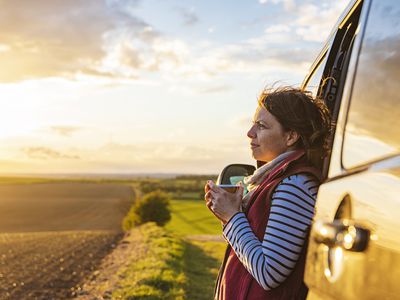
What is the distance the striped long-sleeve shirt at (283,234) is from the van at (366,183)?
0.33 m

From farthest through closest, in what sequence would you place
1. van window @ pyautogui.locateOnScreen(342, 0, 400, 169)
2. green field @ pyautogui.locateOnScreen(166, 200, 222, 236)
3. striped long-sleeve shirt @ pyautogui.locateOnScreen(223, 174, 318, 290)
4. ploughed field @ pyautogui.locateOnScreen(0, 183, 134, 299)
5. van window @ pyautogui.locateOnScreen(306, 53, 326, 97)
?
green field @ pyautogui.locateOnScreen(166, 200, 222, 236), ploughed field @ pyautogui.locateOnScreen(0, 183, 134, 299), van window @ pyautogui.locateOnScreen(306, 53, 326, 97), striped long-sleeve shirt @ pyautogui.locateOnScreen(223, 174, 318, 290), van window @ pyautogui.locateOnScreen(342, 0, 400, 169)

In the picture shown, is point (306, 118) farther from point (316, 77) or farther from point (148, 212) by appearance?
point (148, 212)

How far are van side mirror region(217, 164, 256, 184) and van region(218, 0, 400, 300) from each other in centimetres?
117

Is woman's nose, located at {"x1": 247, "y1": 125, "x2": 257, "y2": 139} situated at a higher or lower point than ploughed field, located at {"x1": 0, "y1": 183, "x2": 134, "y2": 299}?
higher

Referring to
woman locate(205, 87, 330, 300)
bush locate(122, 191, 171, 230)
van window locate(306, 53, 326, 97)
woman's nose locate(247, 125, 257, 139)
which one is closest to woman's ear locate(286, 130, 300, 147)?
woman locate(205, 87, 330, 300)

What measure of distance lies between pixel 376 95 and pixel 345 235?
34 cm

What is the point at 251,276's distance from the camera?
7.34ft

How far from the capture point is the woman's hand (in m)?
2.33

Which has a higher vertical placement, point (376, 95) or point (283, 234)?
point (376, 95)

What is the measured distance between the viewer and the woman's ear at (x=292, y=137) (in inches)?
92.7

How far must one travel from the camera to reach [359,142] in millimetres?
1525

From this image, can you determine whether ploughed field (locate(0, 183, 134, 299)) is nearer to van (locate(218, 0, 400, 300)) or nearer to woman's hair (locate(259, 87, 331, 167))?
woman's hair (locate(259, 87, 331, 167))

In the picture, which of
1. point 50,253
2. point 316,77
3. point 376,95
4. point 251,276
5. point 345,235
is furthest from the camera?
point 50,253

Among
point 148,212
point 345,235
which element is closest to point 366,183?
point 345,235
